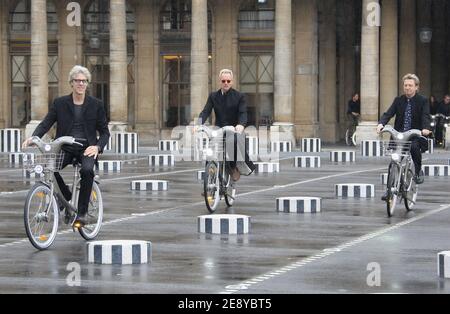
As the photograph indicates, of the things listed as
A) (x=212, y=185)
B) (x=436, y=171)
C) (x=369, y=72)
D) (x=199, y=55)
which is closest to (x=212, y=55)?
(x=199, y=55)

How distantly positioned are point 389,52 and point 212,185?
96.3 feet

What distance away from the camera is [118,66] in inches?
1889

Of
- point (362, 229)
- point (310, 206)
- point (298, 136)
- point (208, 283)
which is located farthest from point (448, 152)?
point (208, 283)

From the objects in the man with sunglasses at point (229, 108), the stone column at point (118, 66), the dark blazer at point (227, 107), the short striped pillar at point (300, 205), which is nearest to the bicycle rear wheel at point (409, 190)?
the short striped pillar at point (300, 205)

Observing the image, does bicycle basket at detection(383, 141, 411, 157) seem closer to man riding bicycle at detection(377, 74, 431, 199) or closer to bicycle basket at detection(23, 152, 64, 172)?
man riding bicycle at detection(377, 74, 431, 199)

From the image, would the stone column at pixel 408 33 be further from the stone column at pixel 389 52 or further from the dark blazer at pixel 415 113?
the dark blazer at pixel 415 113

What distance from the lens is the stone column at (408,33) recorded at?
166ft

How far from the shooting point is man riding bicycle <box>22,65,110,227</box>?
15.6 metres

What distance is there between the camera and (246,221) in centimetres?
1748

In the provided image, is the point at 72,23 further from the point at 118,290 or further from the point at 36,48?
the point at 118,290

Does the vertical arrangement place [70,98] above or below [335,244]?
above

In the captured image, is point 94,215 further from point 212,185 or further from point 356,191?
point 356,191

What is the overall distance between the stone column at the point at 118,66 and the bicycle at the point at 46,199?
3220cm

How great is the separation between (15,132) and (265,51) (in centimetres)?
1117
